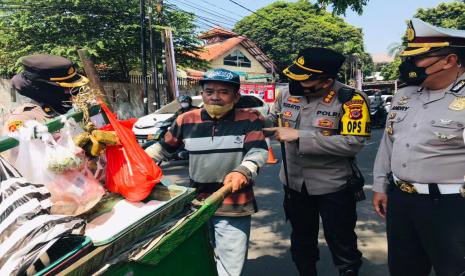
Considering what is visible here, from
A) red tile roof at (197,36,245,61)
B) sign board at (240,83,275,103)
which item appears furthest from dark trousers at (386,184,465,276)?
red tile roof at (197,36,245,61)

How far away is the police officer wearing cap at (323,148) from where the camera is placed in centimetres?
250

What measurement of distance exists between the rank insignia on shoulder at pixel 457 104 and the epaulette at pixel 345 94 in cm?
66

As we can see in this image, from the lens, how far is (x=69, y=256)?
120cm

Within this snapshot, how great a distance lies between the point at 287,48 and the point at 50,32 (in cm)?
2300

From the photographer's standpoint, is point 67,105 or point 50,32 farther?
point 50,32

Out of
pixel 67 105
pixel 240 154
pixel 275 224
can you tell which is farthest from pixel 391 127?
pixel 275 224

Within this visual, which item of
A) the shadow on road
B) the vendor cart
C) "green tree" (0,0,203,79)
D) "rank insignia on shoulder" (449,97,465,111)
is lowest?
the shadow on road

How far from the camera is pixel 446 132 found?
77.4 inches

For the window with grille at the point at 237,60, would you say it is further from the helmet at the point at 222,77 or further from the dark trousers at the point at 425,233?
the dark trousers at the point at 425,233

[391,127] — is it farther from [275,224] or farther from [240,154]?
[275,224]

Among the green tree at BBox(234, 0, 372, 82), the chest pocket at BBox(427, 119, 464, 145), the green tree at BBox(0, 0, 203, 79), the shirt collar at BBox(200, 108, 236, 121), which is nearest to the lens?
the chest pocket at BBox(427, 119, 464, 145)

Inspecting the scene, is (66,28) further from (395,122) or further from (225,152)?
(395,122)

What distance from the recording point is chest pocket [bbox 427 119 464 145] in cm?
194

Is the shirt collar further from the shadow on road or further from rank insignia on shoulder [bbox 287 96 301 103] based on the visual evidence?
the shadow on road
